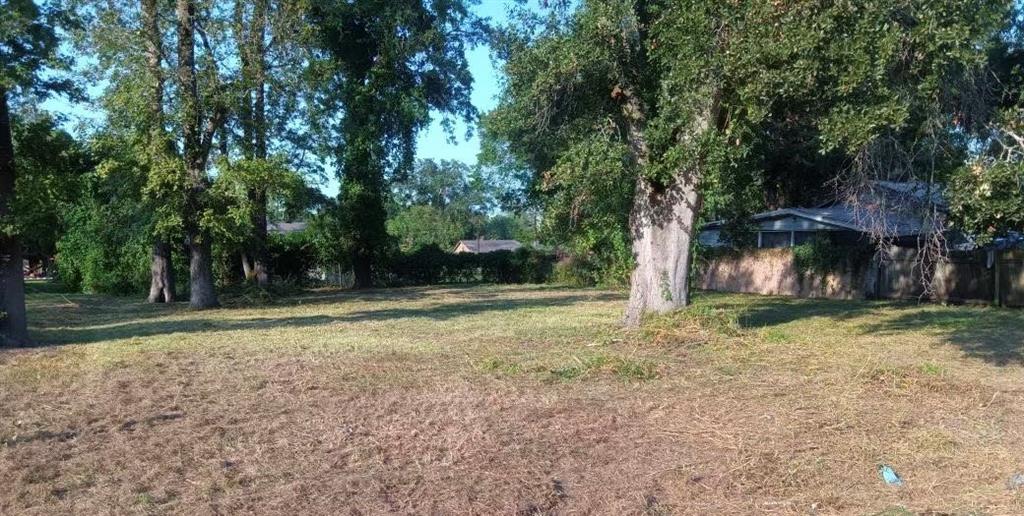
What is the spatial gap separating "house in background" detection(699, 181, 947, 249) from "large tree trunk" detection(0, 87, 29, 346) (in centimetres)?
1255

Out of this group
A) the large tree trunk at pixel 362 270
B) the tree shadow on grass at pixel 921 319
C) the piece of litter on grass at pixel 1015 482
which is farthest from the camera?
the large tree trunk at pixel 362 270

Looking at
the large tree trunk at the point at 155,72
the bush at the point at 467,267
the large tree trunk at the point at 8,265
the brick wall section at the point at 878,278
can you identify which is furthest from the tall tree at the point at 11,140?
the bush at the point at 467,267

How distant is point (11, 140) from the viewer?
12.1 m

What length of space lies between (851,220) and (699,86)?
37.0 ft

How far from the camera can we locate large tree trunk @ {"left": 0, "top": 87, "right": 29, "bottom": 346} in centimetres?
1188

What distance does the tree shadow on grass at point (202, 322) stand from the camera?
46.8 ft

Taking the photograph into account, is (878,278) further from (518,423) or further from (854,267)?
(518,423)

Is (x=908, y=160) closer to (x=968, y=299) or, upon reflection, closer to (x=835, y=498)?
(x=835, y=498)

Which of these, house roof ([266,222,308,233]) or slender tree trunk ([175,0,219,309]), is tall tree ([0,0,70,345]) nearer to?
slender tree trunk ([175,0,219,309])

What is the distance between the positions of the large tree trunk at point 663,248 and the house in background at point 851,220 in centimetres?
265

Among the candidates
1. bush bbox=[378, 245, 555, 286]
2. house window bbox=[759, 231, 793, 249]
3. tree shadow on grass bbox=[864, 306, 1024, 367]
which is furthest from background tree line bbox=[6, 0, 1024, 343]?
bush bbox=[378, 245, 555, 286]

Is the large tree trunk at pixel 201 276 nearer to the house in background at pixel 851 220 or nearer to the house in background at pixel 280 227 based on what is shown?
the house in background at pixel 280 227

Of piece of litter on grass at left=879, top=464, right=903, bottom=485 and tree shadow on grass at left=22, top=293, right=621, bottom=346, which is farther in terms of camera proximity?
tree shadow on grass at left=22, top=293, right=621, bottom=346

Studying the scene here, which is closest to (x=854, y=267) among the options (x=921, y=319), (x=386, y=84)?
(x=921, y=319)
